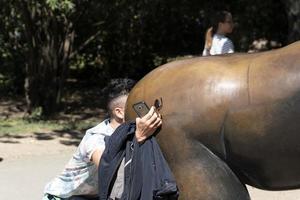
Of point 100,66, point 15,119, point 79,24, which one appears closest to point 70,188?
point 15,119

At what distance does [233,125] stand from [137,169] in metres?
0.48

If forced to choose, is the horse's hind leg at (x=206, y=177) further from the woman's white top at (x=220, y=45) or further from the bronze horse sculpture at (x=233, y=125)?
the woman's white top at (x=220, y=45)

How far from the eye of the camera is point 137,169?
2.95 m

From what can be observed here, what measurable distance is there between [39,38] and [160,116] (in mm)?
10148

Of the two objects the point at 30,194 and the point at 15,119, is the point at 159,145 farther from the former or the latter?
the point at 15,119

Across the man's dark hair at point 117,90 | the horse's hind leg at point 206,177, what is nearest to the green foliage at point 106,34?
the man's dark hair at point 117,90

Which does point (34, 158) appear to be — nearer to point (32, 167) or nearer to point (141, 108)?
point (32, 167)

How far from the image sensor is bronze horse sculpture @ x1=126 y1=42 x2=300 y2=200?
2.75m

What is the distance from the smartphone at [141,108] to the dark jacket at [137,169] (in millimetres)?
103

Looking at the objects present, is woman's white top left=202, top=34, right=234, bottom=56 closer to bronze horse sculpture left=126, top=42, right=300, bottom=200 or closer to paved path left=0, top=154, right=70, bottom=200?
paved path left=0, top=154, right=70, bottom=200

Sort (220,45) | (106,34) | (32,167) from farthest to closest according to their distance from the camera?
(106,34)
(32,167)
(220,45)

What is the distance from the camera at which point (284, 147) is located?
2.75 m

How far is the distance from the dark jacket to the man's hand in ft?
0.10

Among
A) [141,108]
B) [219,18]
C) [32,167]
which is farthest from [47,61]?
[141,108]
